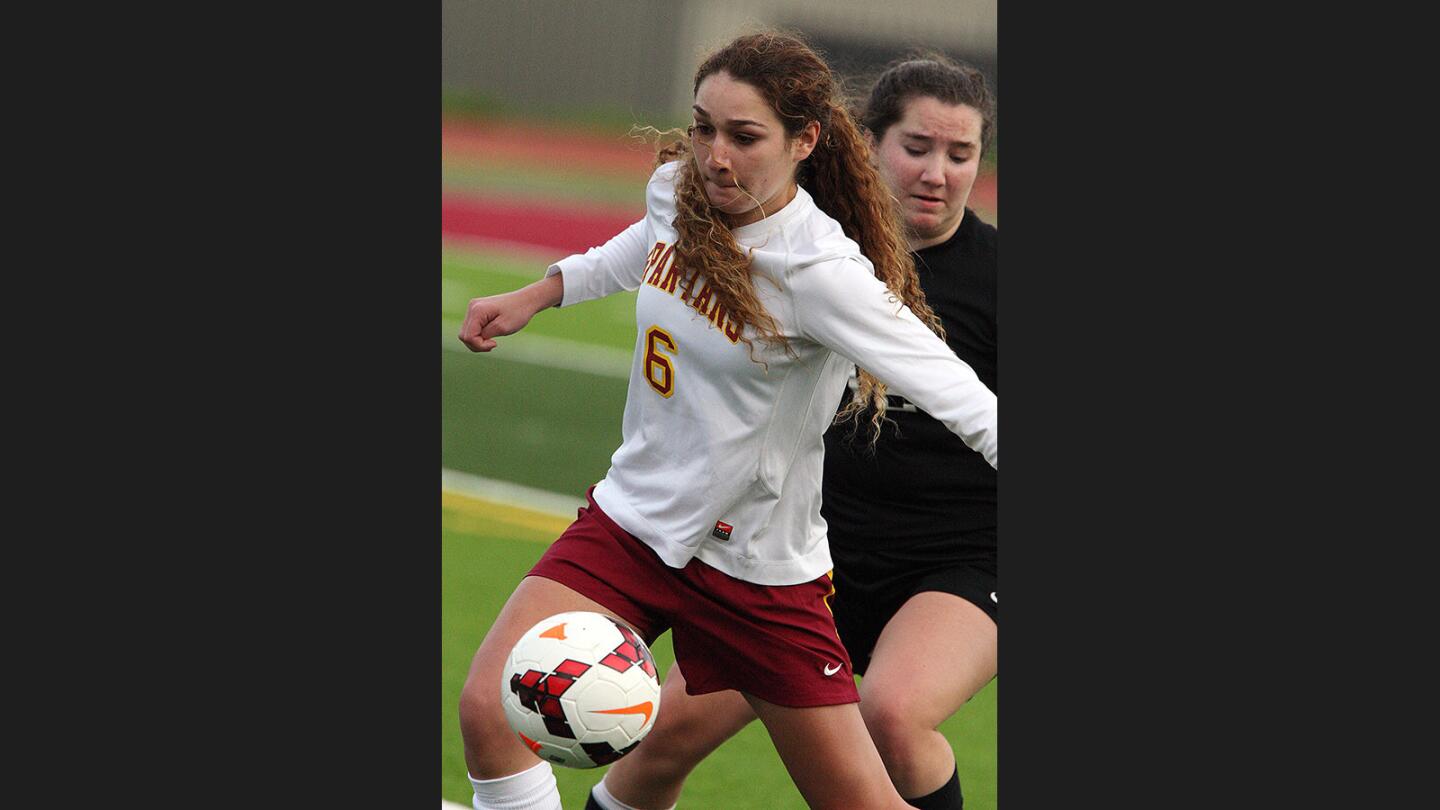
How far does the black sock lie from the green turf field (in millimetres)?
750

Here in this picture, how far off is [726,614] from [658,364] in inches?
23.0

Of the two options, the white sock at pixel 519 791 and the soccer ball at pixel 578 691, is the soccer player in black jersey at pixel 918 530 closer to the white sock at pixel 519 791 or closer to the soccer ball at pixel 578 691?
the white sock at pixel 519 791

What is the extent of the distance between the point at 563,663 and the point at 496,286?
8.00 ft

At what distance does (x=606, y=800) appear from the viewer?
15.2 feet

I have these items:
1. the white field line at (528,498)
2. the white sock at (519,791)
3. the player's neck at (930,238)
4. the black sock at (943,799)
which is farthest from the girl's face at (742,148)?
the white field line at (528,498)

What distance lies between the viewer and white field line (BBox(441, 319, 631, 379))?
1014 cm

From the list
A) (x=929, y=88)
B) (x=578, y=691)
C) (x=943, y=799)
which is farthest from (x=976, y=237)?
(x=578, y=691)

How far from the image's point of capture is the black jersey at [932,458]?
4.59 metres

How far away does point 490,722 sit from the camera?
155 inches

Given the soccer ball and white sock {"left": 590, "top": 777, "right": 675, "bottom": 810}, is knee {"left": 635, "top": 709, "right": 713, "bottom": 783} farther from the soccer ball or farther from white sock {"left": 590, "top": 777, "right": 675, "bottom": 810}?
the soccer ball

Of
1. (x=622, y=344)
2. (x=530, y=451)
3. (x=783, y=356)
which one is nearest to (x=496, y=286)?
(x=530, y=451)

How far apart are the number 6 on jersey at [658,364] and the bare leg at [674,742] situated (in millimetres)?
855

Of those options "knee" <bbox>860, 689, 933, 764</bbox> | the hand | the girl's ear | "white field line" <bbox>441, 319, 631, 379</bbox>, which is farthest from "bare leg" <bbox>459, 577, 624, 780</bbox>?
"white field line" <bbox>441, 319, 631, 379</bbox>

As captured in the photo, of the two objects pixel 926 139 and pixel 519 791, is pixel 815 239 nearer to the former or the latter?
pixel 926 139
